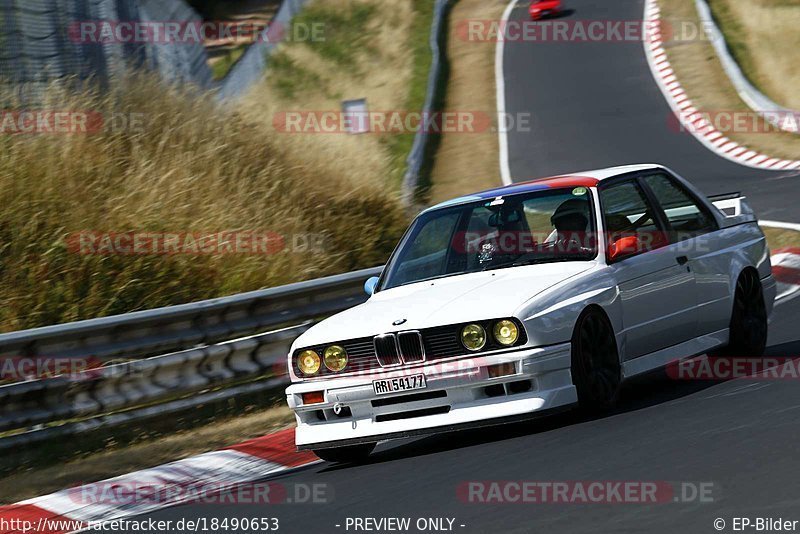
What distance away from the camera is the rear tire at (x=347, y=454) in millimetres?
7953

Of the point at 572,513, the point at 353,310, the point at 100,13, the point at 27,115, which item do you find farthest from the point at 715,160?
the point at 572,513

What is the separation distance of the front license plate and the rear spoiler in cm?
331

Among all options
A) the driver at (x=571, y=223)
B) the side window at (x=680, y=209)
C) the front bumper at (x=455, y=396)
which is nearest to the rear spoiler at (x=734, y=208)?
the side window at (x=680, y=209)

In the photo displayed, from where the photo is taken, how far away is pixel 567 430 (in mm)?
7398

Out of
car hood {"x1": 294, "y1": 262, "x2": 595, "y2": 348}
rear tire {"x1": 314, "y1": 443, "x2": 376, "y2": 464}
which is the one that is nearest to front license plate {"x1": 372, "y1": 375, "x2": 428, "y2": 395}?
car hood {"x1": 294, "y1": 262, "x2": 595, "y2": 348}

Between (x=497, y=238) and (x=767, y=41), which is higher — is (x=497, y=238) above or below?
below

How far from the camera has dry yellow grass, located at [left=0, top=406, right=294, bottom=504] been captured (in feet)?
27.3

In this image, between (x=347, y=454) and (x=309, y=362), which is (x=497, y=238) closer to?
(x=309, y=362)

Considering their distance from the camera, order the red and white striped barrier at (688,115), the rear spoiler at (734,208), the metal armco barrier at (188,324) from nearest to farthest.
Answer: the metal armco barrier at (188,324) → the rear spoiler at (734,208) → the red and white striped barrier at (688,115)

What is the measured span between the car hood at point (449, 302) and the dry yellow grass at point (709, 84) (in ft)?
62.5

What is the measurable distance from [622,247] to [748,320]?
67.5 inches

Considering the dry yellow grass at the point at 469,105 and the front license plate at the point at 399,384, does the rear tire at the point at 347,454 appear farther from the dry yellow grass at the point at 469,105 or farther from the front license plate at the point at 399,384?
the dry yellow grass at the point at 469,105

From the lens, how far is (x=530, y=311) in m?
7.23

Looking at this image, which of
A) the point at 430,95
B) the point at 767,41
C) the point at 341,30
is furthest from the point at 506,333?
the point at 341,30
